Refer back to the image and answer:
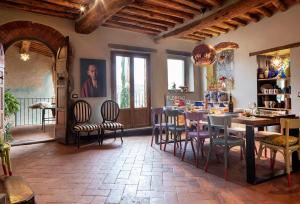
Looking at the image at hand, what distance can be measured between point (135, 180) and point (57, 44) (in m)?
3.80

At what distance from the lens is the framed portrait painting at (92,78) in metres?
5.60

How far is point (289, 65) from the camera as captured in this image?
5297mm

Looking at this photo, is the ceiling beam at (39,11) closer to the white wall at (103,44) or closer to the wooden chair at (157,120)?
the white wall at (103,44)

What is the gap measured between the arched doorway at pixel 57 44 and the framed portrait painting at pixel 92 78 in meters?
0.45

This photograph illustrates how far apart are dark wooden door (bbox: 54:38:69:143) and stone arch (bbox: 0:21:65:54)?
214 millimetres

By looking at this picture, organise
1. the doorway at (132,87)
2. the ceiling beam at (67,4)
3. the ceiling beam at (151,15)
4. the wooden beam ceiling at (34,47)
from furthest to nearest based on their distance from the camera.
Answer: the wooden beam ceiling at (34,47) < the doorway at (132,87) < the ceiling beam at (151,15) < the ceiling beam at (67,4)

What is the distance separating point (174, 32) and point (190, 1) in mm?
1491

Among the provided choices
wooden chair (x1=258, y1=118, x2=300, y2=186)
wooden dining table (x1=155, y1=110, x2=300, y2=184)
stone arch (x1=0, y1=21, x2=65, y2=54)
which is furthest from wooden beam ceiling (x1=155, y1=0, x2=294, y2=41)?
stone arch (x1=0, y1=21, x2=65, y2=54)

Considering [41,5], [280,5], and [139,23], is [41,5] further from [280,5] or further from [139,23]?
[280,5]

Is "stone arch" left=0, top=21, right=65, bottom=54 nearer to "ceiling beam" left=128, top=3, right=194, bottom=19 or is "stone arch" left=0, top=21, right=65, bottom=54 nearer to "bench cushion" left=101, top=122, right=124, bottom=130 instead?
"ceiling beam" left=128, top=3, right=194, bottom=19

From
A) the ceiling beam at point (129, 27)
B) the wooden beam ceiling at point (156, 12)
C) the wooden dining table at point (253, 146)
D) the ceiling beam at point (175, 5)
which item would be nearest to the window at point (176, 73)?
the ceiling beam at point (129, 27)

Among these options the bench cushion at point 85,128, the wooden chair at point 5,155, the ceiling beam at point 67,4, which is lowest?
the wooden chair at point 5,155

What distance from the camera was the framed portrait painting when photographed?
18.4 feet

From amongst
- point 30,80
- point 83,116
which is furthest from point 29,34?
point 30,80
